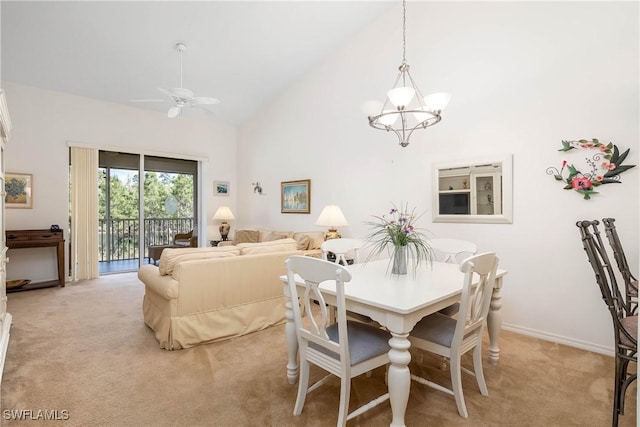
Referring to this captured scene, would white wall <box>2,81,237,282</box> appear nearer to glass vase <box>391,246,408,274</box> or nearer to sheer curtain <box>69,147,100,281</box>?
sheer curtain <box>69,147,100,281</box>

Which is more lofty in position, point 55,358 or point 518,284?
point 518,284

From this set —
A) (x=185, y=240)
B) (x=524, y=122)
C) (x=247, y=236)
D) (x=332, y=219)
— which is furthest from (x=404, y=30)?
(x=185, y=240)

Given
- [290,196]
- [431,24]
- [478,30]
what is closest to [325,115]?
[290,196]

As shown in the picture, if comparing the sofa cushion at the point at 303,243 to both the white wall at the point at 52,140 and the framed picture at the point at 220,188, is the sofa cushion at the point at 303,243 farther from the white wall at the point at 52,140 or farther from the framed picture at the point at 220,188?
the white wall at the point at 52,140

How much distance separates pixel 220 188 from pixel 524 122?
5.31 meters

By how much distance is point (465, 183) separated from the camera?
353cm

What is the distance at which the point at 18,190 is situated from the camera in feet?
15.1

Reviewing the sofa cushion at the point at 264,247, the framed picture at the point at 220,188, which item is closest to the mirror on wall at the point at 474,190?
the sofa cushion at the point at 264,247

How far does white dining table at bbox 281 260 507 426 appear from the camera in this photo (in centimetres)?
156

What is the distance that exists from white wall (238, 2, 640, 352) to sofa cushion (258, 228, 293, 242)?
1.16 metres

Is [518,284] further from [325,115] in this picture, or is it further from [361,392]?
[325,115]

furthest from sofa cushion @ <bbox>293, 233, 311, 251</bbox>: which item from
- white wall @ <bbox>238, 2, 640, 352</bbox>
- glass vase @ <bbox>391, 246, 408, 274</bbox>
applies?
glass vase @ <bbox>391, 246, 408, 274</bbox>

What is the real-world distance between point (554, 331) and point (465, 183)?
63.0 inches

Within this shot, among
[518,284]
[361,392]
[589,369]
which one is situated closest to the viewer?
[361,392]
